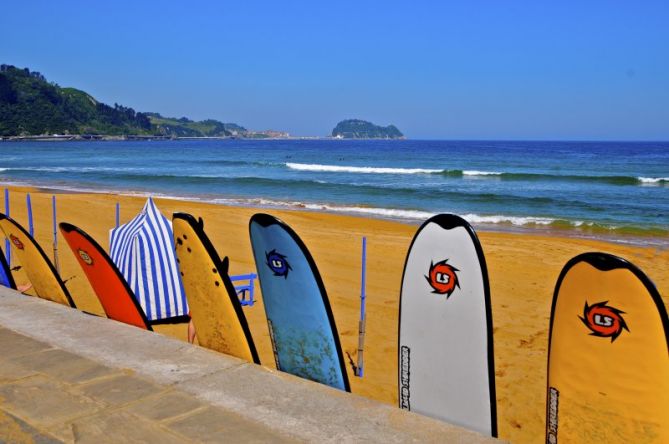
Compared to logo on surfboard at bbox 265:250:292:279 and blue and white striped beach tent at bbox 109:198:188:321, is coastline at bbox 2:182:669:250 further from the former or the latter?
logo on surfboard at bbox 265:250:292:279

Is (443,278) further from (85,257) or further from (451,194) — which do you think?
(451,194)

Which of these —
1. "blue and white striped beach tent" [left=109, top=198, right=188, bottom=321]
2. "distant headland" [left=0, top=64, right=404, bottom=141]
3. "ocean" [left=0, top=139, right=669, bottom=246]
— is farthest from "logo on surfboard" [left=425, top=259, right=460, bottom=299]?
"distant headland" [left=0, top=64, right=404, bottom=141]

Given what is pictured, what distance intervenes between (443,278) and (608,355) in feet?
2.95

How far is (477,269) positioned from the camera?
3086mm

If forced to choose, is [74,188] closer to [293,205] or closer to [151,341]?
[293,205]

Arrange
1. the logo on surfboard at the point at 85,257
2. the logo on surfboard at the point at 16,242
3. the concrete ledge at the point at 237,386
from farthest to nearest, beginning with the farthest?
the logo on surfboard at the point at 16,242 < the logo on surfboard at the point at 85,257 < the concrete ledge at the point at 237,386

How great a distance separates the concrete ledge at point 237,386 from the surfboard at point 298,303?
30 cm

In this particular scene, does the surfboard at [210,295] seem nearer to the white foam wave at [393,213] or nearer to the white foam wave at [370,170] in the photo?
the white foam wave at [393,213]

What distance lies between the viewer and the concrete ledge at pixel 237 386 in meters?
2.71

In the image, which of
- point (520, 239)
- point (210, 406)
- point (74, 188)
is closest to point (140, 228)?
point (210, 406)

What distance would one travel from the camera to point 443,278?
127 inches

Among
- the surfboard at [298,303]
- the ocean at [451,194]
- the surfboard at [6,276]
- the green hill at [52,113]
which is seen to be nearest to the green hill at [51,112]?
the green hill at [52,113]

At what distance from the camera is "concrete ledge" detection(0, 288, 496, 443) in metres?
→ 2.71

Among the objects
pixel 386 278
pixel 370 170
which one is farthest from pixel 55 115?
pixel 386 278
